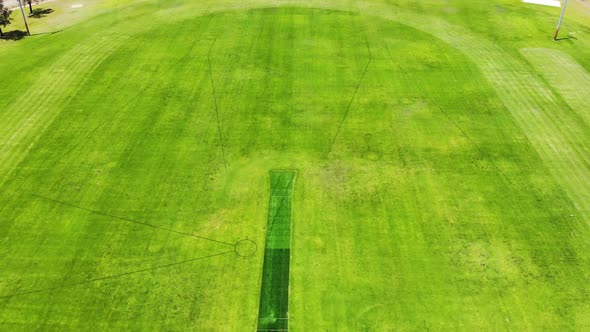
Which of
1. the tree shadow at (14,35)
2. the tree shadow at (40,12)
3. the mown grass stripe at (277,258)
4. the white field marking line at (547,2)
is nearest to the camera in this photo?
the mown grass stripe at (277,258)

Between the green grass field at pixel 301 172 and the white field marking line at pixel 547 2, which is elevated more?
the white field marking line at pixel 547 2

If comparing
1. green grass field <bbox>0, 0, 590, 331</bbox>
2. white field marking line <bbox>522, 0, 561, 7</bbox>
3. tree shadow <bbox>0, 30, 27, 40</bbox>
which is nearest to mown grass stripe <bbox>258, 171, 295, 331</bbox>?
green grass field <bbox>0, 0, 590, 331</bbox>

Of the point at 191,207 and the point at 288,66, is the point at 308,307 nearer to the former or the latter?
the point at 191,207

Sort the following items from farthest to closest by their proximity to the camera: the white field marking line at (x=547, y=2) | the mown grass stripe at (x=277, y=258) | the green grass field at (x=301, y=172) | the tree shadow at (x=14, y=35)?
the white field marking line at (x=547, y=2) → the tree shadow at (x=14, y=35) → the green grass field at (x=301, y=172) → the mown grass stripe at (x=277, y=258)

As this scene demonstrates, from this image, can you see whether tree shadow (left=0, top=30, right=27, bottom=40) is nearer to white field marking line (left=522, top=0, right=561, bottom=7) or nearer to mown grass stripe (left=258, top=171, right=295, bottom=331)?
mown grass stripe (left=258, top=171, right=295, bottom=331)

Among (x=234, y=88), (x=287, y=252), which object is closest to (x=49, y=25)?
(x=234, y=88)

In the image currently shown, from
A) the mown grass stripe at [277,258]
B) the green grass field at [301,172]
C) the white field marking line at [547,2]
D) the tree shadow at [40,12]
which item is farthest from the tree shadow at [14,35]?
the white field marking line at [547,2]

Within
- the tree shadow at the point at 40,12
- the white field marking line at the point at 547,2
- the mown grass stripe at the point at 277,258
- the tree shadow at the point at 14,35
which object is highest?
the white field marking line at the point at 547,2

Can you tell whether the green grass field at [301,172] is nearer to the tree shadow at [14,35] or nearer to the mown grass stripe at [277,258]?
the mown grass stripe at [277,258]
